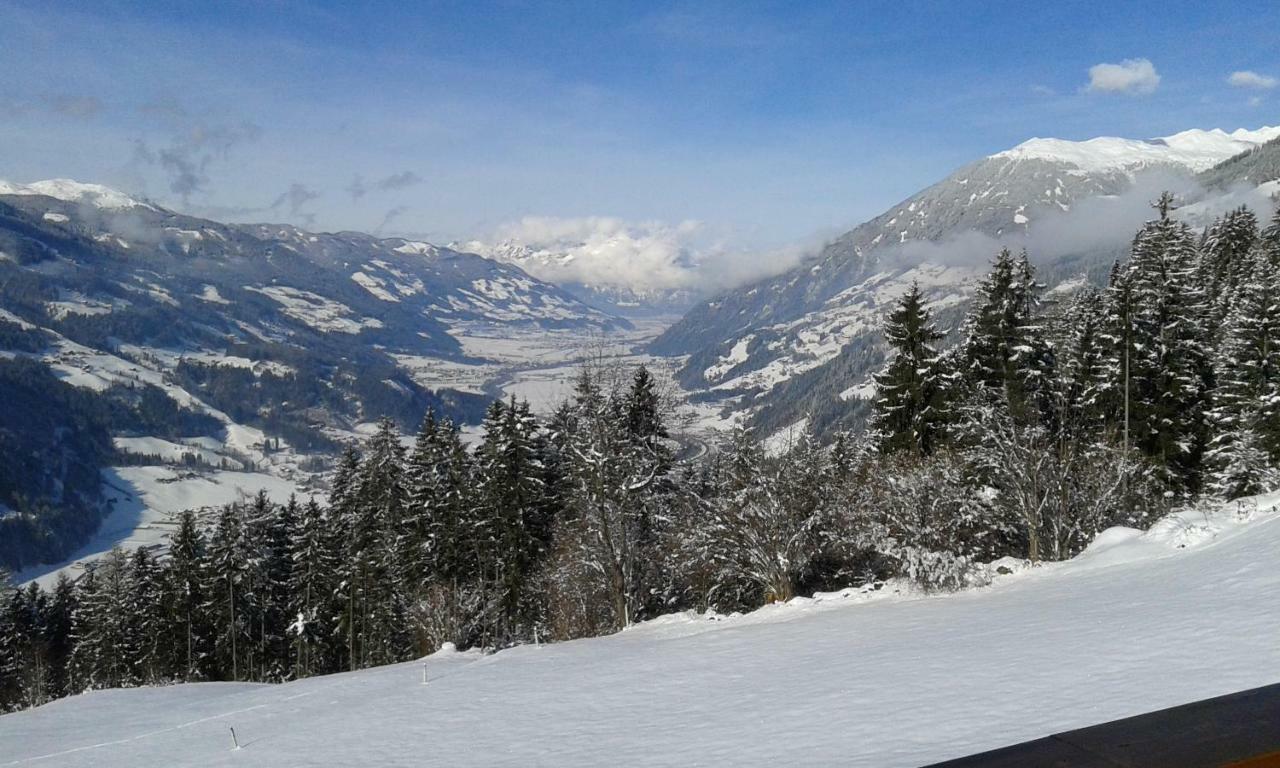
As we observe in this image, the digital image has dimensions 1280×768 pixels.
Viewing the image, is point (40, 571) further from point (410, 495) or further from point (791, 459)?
point (791, 459)

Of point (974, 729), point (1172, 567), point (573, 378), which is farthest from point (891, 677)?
point (573, 378)

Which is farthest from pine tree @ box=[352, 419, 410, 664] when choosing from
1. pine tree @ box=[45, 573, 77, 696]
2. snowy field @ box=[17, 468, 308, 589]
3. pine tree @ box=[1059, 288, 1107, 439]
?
snowy field @ box=[17, 468, 308, 589]

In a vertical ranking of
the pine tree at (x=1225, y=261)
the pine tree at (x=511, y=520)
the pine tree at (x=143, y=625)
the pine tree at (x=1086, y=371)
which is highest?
the pine tree at (x=1225, y=261)

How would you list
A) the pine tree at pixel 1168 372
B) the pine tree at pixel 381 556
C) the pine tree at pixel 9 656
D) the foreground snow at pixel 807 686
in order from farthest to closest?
the pine tree at pixel 9 656 < the pine tree at pixel 381 556 < the pine tree at pixel 1168 372 < the foreground snow at pixel 807 686

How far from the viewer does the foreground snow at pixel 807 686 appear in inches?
317

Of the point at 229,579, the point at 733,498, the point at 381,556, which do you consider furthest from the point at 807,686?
the point at 229,579

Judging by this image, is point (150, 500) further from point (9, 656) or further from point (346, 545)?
point (346, 545)

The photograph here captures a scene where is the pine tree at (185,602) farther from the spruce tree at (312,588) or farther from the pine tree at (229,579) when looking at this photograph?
the spruce tree at (312,588)

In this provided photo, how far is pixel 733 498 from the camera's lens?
25422mm

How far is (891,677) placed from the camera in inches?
415

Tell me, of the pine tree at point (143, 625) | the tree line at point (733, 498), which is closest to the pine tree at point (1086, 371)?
the tree line at point (733, 498)

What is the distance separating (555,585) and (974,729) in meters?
28.7

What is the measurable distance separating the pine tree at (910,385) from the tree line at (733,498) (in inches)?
4.8

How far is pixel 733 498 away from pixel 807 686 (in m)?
14.3
